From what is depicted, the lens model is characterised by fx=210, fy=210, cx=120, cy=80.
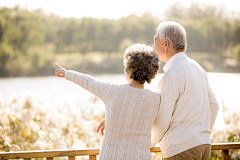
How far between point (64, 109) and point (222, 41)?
2842 mm

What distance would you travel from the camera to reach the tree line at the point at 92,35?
3.36 metres

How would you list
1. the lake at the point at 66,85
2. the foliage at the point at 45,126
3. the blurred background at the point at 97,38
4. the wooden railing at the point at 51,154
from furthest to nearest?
the blurred background at the point at 97,38 < the lake at the point at 66,85 < the foliage at the point at 45,126 < the wooden railing at the point at 51,154

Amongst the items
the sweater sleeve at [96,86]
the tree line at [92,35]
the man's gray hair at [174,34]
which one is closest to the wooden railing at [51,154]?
the sweater sleeve at [96,86]

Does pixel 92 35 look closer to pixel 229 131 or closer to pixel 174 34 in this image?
pixel 229 131

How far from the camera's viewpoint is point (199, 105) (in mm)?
970

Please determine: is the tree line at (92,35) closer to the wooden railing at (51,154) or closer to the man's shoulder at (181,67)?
the wooden railing at (51,154)

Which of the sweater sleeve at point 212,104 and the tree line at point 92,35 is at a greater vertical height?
the tree line at point 92,35

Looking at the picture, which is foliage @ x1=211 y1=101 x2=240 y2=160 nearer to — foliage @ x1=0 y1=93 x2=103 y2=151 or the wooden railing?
the wooden railing

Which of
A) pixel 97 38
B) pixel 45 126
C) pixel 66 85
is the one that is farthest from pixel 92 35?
pixel 45 126

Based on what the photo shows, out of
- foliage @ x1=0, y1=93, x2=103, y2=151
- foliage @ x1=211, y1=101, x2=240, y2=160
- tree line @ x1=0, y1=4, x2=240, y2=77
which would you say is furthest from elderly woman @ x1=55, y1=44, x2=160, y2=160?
tree line @ x1=0, y1=4, x2=240, y2=77

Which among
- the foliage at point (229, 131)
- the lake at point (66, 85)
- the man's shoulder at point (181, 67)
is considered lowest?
the foliage at point (229, 131)

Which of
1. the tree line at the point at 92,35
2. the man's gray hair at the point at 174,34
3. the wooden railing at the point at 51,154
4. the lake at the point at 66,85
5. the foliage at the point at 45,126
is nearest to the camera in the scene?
the man's gray hair at the point at 174,34

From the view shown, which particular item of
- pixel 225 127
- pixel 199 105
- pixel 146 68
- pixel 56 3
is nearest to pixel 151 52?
→ pixel 146 68

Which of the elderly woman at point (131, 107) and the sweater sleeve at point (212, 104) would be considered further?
the sweater sleeve at point (212, 104)
